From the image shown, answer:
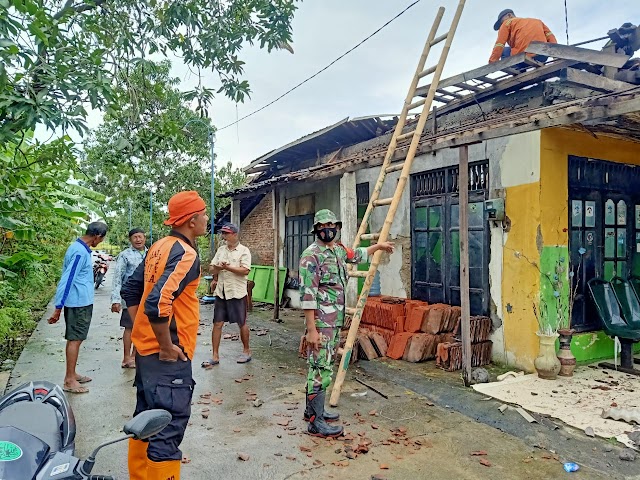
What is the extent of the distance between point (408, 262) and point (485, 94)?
290 centimetres

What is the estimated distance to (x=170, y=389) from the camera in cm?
267

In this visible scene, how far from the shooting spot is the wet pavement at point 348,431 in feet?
11.5

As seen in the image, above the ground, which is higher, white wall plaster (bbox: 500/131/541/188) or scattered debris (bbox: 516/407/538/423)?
white wall plaster (bbox: 500/131/541/188)

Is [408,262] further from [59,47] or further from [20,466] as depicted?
[20,466]

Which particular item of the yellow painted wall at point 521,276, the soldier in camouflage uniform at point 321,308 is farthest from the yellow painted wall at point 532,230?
the soldier in camouflage uniform at point 321,308

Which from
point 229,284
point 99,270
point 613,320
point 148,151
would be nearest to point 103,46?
point 148,151

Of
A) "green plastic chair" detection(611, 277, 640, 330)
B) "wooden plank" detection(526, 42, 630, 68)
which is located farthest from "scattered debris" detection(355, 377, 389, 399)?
"wooden plank" detection(526, 42, 630, 68)

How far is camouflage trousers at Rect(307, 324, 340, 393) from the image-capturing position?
13.4 feet

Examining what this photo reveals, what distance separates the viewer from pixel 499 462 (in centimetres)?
362

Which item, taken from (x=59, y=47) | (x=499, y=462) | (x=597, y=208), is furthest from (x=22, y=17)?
(x=597, y=208)

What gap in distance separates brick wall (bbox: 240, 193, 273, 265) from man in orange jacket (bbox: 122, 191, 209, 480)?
33.5 feet

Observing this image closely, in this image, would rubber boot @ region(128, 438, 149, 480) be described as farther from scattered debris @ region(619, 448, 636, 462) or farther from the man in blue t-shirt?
scattered debris @ region(619, 448, 636, 462)

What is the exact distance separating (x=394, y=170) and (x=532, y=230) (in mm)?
1958

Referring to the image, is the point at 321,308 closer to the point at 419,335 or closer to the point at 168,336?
the point at 168,336
